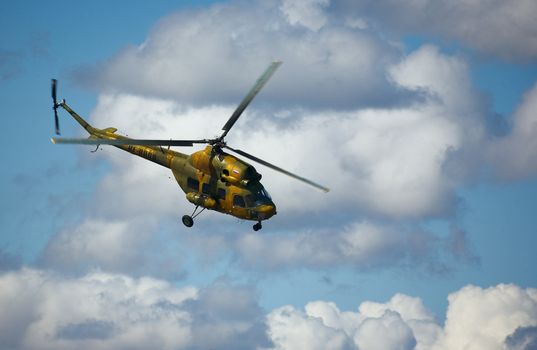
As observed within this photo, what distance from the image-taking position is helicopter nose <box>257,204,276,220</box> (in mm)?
89488

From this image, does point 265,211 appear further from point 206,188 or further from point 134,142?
point 134,142

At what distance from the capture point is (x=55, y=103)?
106 m

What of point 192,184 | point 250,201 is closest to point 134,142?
point 192,184

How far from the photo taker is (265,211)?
8950 centimetres

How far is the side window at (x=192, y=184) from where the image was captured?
3647 inches

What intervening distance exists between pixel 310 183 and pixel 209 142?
11041 millimetres

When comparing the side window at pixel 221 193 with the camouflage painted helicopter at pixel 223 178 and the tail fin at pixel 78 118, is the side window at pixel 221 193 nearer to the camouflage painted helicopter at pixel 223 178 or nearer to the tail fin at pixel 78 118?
the camouflage painted helicopter at pixel 223 178

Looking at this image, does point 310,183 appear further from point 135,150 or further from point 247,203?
point 135,150

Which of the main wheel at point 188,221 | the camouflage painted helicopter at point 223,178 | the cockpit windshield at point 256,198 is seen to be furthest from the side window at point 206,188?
the cockpit windshield at point 256,198

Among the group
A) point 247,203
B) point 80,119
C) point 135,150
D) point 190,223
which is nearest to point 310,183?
point 247,203

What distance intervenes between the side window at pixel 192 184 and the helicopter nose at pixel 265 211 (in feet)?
23.9

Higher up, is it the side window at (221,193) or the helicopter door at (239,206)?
the side window at (221,193)

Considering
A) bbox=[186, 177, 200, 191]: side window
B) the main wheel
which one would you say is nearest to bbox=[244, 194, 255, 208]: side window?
bbox=[186, 177, 200, 191]: side window

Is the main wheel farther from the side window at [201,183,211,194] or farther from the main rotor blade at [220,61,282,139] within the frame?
the main rotor blade at [220,61,282,139]
